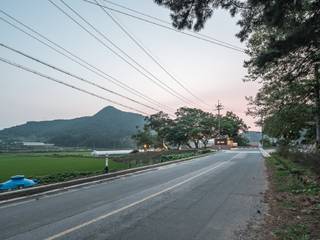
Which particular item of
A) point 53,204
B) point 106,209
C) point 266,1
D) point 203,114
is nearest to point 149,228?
point 106,209

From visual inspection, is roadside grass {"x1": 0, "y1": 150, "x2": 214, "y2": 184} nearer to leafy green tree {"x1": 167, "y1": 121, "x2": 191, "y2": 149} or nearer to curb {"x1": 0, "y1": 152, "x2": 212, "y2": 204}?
curb {"x1": 0, "y1": 152, "x2": 212, "y2": 204}

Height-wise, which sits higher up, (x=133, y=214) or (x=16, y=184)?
(x=16, y=184)

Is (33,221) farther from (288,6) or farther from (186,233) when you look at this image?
(288,6)

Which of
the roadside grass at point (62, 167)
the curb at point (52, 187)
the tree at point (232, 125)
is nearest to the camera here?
the curb at point (52, 187)

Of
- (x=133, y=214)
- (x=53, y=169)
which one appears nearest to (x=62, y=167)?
(x=53, y=169)

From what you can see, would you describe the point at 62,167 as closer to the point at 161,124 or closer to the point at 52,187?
the point at 52,187

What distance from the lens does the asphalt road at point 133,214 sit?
807cm

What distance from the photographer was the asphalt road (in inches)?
318

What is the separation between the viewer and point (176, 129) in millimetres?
94250

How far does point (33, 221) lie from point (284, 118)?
A: 24.4 meters

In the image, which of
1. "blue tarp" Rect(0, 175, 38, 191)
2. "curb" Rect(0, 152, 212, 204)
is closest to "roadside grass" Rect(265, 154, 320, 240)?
"curb" Rect(0, 152, 212, 204)

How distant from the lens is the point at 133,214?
10.2 meters

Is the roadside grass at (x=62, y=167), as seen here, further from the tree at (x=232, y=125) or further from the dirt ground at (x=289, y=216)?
the tree at (x=232, y=125)

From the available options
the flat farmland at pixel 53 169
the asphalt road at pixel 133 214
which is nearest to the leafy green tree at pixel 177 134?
the flat farmland at pixel 53 169
